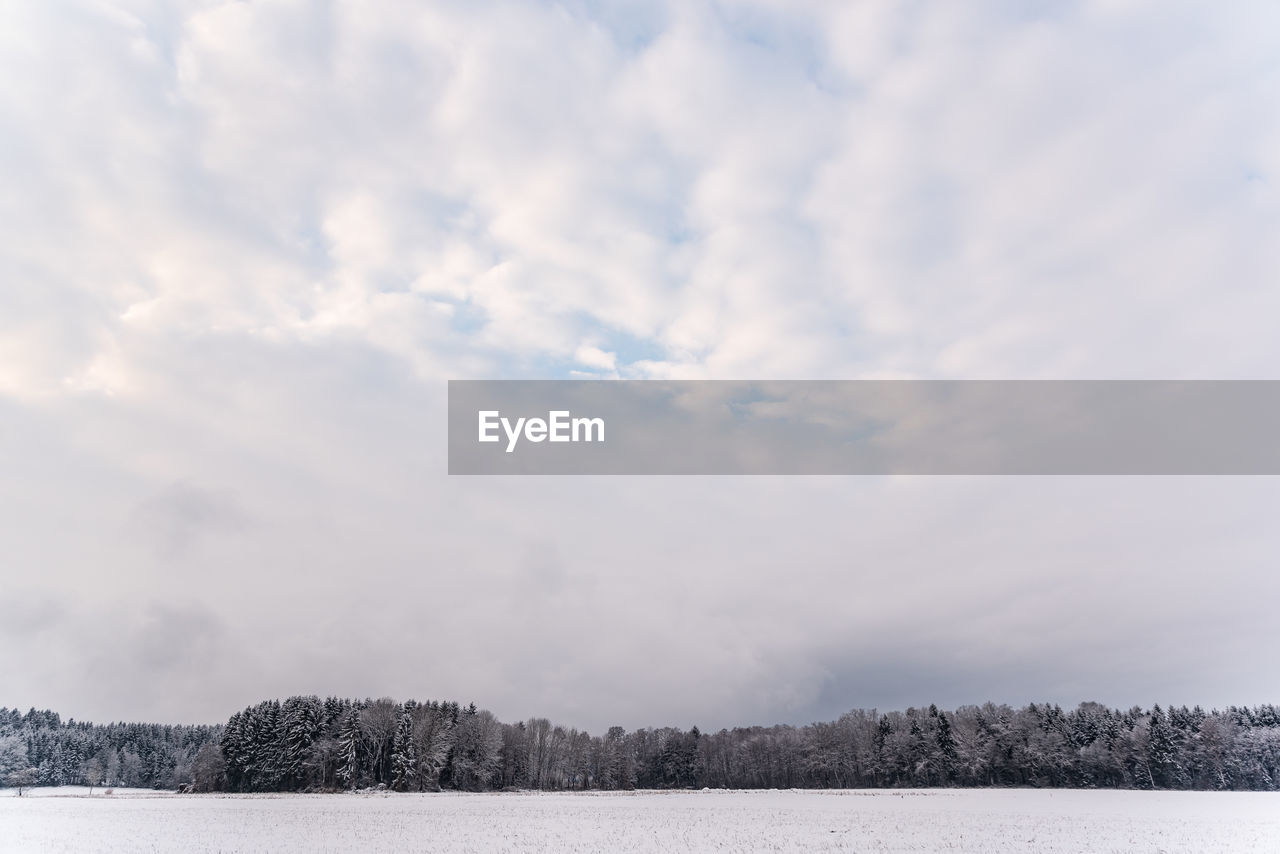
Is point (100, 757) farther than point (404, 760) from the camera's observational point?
Yes

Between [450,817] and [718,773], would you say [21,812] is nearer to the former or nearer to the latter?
[450,817]

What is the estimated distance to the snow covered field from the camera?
36094 millimetres

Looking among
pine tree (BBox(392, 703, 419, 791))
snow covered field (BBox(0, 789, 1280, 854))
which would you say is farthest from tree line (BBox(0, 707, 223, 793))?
snow covered field (BBox(0, 789, 1280, 854))

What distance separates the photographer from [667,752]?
5699 inches

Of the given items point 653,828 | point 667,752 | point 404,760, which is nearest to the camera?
point 653,828

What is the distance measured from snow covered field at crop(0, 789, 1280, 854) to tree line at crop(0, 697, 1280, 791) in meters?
41.9

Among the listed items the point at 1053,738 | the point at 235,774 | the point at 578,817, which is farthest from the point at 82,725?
A: the point at 1053,738

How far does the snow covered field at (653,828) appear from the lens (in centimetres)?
3609

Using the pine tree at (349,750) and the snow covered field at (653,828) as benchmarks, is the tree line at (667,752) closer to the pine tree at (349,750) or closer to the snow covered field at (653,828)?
the pine tree at (349,750)

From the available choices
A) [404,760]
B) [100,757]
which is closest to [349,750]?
Result: [404,760]

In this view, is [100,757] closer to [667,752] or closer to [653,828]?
[667,752]

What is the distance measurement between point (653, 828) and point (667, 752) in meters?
107

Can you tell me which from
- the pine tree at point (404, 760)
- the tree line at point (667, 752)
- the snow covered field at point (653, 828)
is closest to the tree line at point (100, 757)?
the tree line at point (667, 752)

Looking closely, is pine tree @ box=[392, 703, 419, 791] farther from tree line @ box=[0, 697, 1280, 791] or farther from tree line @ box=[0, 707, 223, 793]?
tree line @ box=[0, 707, 223, 793]
